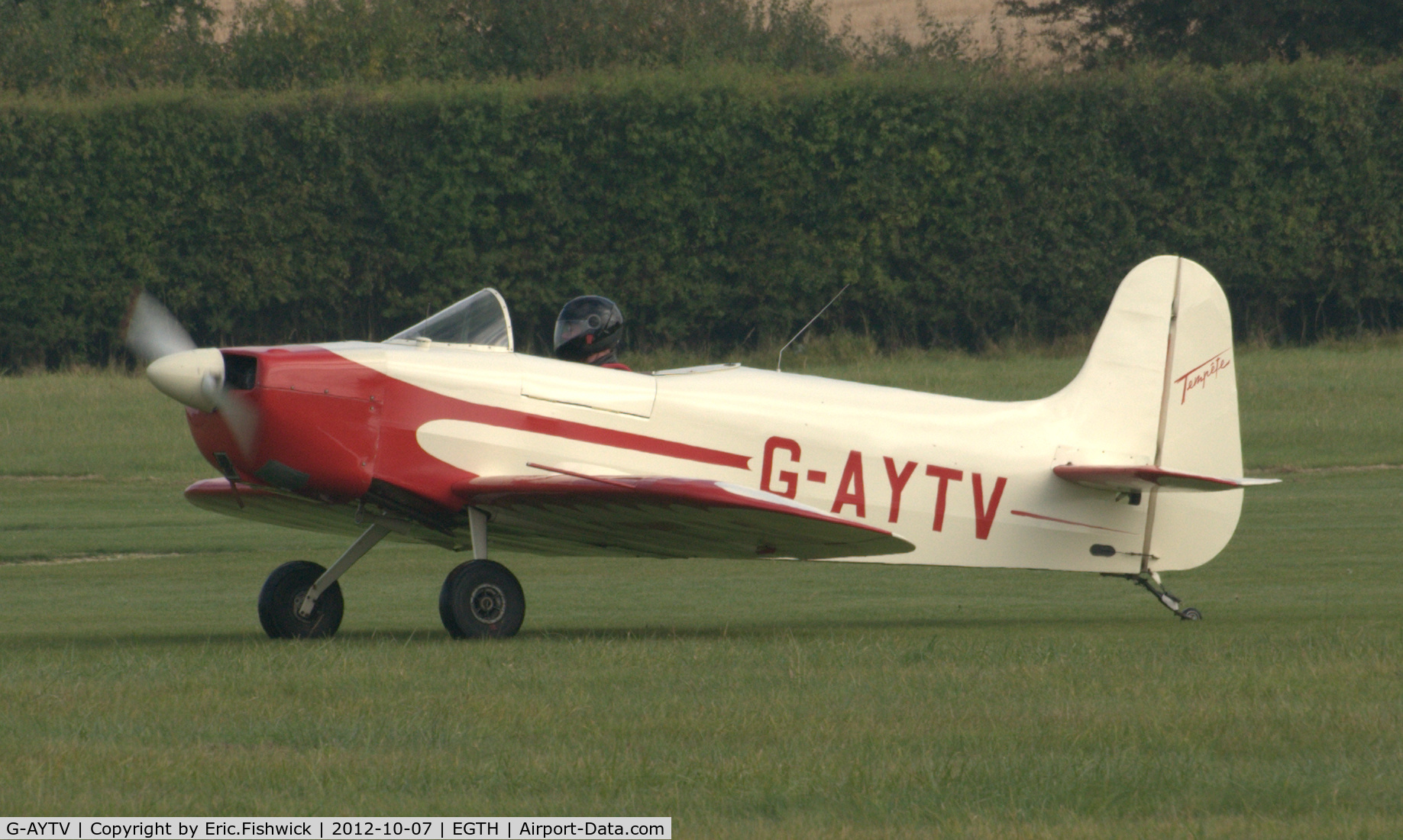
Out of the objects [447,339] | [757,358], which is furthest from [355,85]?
[447,339]

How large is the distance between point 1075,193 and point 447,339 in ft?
81.8

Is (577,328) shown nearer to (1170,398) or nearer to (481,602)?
(481,602)

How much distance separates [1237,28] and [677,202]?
16239mm

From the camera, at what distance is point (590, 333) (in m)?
11.6

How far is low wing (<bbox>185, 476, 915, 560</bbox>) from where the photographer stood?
9.96 m

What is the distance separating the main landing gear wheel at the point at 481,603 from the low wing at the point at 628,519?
46cm

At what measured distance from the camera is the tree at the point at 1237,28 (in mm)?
40719

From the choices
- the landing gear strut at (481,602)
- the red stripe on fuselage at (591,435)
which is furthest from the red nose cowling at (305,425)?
the landing gear strut at (481,602)

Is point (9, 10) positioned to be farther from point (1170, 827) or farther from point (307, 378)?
point (1170, 827)

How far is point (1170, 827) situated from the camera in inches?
211

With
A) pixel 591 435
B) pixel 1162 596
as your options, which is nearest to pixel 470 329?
pixel 591 435

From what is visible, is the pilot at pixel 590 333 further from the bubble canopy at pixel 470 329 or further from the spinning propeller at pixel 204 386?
the spinning propeller at pixel 204 386

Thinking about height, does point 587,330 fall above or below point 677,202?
below

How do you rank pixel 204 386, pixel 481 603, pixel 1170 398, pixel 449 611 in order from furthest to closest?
1. pixel 1170 398
2. pixel 481 603
3. pixel 449 611
4. pixel 204 386
